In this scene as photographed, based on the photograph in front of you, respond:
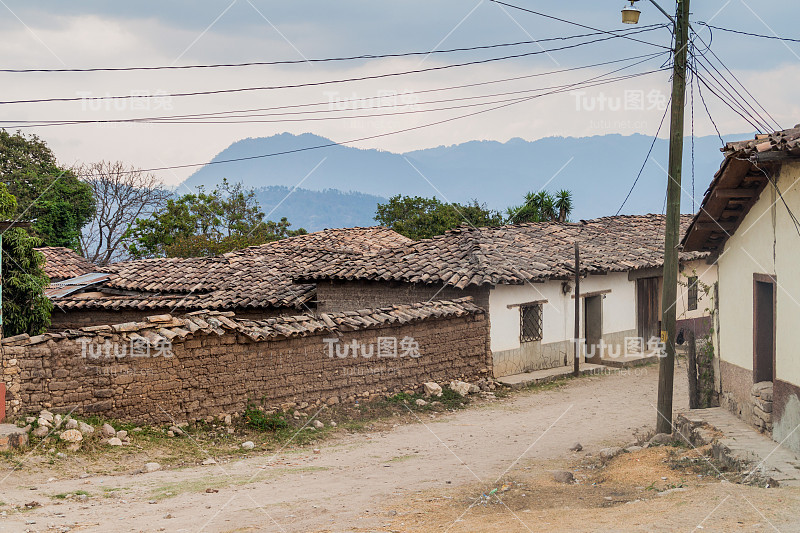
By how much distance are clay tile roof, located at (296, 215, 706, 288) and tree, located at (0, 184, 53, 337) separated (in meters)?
6.39

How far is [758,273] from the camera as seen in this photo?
1011cm

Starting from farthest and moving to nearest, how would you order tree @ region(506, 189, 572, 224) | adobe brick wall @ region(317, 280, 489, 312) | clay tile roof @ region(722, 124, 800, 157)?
tree @ region(506, 189, 572, 224) < adobe brick wall @ region(317, 280, 489, 312) < clay tile roof @ region(722, 124, 800, 157)

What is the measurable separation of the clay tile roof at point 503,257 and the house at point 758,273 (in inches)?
244

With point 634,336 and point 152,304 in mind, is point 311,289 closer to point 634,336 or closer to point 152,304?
point 152,304

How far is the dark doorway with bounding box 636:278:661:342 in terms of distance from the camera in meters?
22.3

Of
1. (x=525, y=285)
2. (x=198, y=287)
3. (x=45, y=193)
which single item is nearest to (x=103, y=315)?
(x=198, y=287)

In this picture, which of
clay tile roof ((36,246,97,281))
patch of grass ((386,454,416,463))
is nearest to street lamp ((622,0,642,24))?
patch of grass ((386,454,416,463))

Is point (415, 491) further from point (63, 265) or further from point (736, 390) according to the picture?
point (63, 265)

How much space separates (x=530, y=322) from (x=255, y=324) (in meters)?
8.49

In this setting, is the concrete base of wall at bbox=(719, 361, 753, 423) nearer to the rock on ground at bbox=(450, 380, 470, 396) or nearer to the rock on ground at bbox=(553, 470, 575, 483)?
the rock on ground at bbox=(553, 470, 575, 483)

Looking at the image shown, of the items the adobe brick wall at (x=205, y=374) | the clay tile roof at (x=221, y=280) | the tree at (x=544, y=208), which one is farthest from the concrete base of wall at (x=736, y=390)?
the tree at (x=544, y=208)

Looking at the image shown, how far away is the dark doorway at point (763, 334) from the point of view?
10.2m

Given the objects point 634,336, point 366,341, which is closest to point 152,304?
point 366,341

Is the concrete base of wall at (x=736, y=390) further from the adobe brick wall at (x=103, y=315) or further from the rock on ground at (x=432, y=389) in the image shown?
the adobe brick wall at (x=103, y=315)
